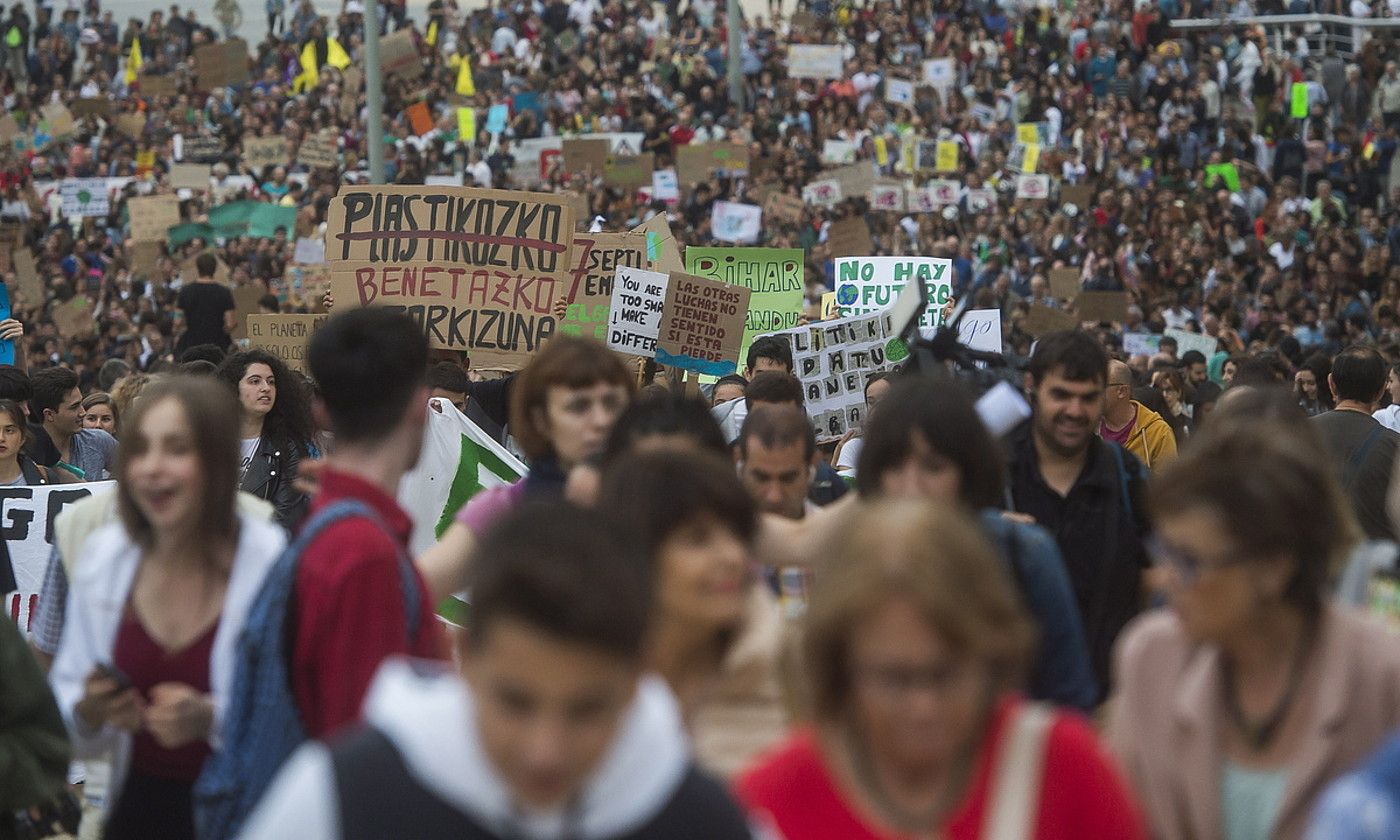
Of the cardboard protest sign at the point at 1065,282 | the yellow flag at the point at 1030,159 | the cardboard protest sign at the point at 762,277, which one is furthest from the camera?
the yellow flag at the point at 1030,159

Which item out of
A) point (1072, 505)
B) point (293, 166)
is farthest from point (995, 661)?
point (293, 166)

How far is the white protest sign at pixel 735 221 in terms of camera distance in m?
22.0

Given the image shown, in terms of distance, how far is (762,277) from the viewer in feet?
42.1

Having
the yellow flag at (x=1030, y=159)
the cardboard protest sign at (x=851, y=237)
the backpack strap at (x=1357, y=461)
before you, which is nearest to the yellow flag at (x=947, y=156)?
the yellow flag at (x=1030, y=159)

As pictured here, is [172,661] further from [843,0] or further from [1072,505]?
[843,0]

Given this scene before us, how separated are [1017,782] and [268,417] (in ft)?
18.9

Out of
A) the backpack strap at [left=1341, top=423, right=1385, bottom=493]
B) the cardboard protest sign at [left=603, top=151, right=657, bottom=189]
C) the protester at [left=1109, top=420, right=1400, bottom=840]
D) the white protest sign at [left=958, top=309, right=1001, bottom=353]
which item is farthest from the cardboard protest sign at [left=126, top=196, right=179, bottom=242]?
the protester at [left=1109, top=420, right=1400, bottom=840]

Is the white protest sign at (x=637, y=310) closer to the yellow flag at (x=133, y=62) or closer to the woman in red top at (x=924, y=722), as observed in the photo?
the woman in red top at (x=924, y=722)

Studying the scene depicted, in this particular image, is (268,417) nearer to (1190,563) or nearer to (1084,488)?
(1084,488)

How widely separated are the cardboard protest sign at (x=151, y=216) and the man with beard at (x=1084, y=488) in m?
17.9

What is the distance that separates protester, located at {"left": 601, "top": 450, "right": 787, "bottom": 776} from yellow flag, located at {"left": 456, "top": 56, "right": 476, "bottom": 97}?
28.1m

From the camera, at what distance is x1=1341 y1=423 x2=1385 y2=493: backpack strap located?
680cm

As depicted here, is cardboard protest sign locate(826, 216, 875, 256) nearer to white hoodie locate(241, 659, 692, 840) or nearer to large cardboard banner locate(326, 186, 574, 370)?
large cardboard banner locate(326, 186, 574, 370)

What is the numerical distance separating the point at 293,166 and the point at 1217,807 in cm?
2698
